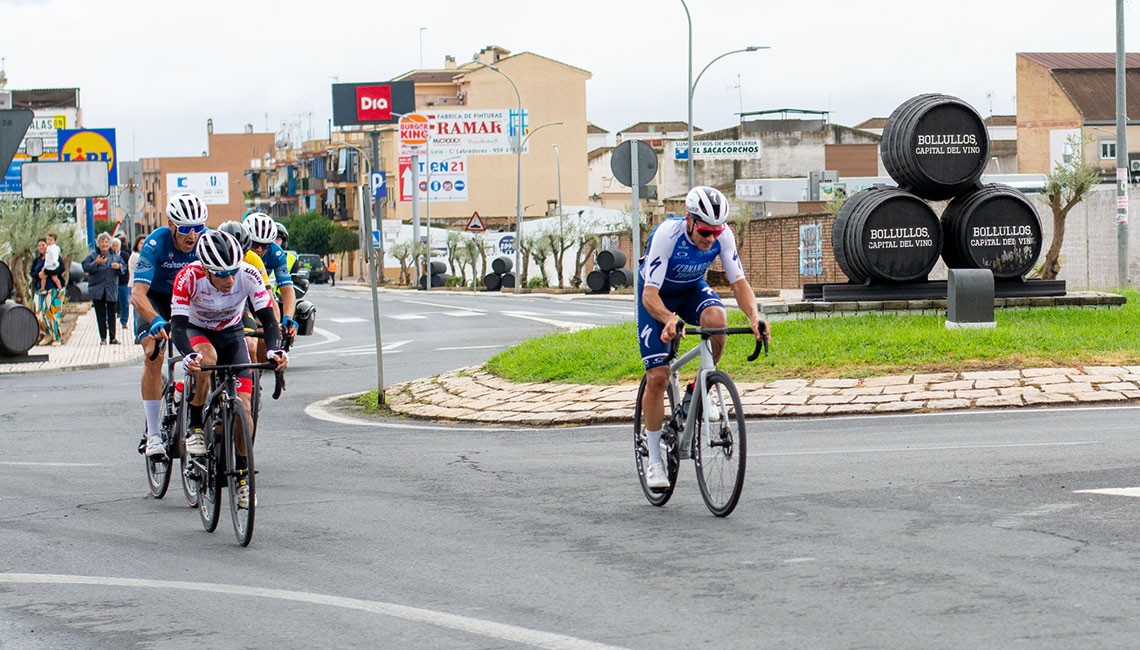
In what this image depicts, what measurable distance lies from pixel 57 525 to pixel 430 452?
11.9 ft

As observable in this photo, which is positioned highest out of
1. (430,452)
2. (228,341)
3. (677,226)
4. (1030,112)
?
(1030,112)

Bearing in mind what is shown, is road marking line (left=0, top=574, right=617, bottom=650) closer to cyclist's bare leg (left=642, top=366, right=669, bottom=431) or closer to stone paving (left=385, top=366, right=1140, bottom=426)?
cyclist's bare leg (left=642, top=366, right=669, bottom=431)

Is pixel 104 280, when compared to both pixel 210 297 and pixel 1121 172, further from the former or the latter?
pixel 210 297

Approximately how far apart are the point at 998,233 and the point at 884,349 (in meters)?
4.27

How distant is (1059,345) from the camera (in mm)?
15922

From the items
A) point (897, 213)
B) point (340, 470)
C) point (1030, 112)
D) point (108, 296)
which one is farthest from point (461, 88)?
point (340, 470)

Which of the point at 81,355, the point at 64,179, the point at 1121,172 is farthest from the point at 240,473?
the point at 64,179

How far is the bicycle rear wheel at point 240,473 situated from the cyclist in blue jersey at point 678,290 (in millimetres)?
2073

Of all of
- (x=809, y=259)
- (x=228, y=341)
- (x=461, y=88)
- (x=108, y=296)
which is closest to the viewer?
(x=228, y=341)

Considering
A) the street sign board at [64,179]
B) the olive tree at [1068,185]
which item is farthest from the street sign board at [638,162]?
the street sign board at [64,179]

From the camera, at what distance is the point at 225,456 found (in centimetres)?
852

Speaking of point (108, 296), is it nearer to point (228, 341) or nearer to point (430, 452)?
point (430, 452)

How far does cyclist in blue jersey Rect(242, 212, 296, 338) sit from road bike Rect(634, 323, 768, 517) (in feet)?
13.8

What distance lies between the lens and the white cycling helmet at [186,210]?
10008 millimetres
